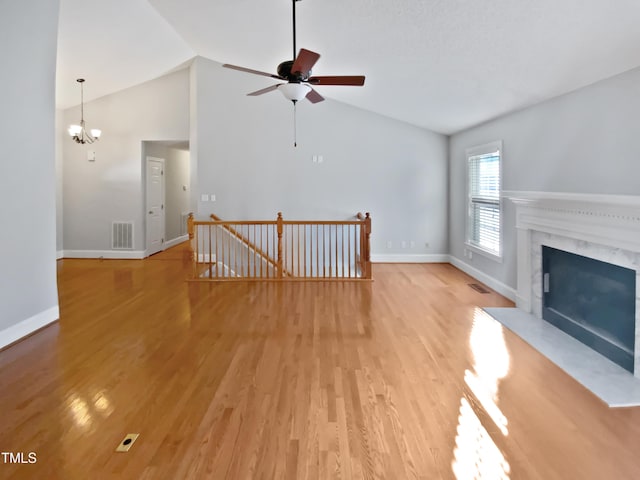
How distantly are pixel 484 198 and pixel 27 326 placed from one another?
6.05m

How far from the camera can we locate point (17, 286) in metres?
3.79

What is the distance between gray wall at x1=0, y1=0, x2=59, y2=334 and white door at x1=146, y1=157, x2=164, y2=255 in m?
4.25

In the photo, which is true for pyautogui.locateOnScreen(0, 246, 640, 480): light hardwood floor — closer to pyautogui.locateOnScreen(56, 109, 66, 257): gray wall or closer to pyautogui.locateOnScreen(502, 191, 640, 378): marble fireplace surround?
pyautogui.locateOnScreen(502, 191, 640, 378): marble fireplace surround

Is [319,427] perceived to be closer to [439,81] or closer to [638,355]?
[638,355]

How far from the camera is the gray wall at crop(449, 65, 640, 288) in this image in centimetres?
320

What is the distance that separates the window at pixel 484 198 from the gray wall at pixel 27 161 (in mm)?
5457

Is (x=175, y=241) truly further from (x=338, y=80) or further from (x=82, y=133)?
(x=338, y=80)

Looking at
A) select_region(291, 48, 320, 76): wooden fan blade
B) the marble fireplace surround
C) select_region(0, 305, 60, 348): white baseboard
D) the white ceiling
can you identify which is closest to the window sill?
the marble fireplace surround

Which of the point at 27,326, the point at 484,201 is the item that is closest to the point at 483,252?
the point at 484,201

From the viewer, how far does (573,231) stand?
12.0 ft

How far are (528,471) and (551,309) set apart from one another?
2656 mm

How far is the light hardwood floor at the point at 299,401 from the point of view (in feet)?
6.68

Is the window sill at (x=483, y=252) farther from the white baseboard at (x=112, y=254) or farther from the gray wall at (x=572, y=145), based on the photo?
the white baseboard at (x=112, y=254)

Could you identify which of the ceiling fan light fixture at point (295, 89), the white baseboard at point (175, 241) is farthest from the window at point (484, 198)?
the white baseboard at point (175, 241)
